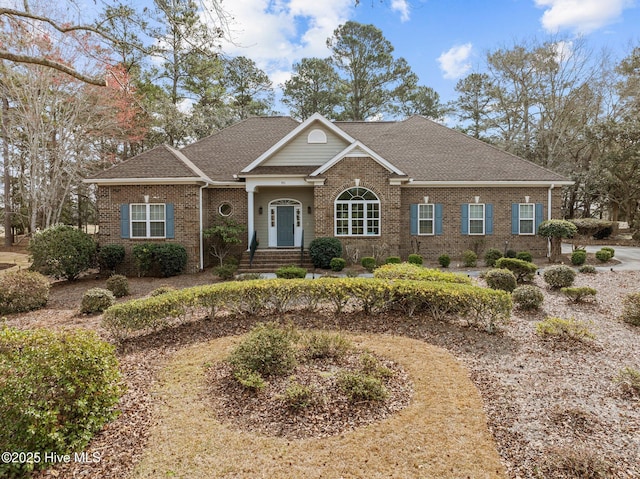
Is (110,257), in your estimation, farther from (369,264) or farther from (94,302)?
(369,264)

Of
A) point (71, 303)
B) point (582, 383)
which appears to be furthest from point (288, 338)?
point (71, 303)

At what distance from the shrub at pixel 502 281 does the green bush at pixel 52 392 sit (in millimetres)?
8353

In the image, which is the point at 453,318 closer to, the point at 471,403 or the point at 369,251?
the point at 471,403

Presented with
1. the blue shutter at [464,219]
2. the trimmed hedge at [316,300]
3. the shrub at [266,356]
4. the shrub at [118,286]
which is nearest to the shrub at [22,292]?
the shrub at [118,286]

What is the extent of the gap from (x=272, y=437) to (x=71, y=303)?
8.53 m

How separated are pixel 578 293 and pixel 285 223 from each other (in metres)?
11.2

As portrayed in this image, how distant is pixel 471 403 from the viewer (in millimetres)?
4379

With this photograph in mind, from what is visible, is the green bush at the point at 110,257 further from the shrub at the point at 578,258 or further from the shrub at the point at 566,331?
the shrub at the point at 578,258

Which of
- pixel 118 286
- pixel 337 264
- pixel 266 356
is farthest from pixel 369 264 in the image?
pixel 266 356

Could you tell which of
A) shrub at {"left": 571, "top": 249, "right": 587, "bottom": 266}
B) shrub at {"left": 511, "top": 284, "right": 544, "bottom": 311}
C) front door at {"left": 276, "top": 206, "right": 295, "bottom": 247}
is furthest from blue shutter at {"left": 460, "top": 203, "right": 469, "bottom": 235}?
shrub at {"left": 511, "top": 284, "right": 544, "bottom": 311}

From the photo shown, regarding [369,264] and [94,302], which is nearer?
[94,302]

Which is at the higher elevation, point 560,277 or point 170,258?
point 170,258

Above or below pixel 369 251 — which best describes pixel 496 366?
below

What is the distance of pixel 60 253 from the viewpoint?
39.7 ft
